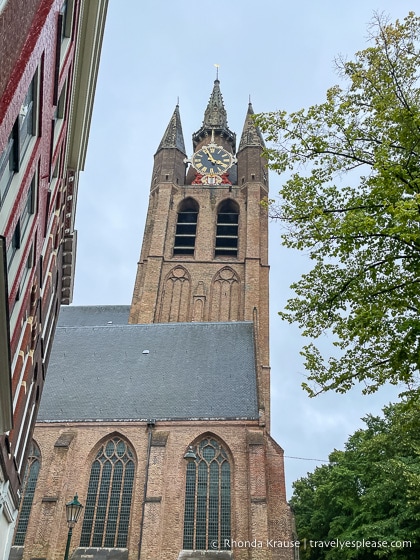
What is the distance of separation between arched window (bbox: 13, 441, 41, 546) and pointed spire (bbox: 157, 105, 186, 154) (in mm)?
26345

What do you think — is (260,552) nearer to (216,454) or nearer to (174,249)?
(216,454)

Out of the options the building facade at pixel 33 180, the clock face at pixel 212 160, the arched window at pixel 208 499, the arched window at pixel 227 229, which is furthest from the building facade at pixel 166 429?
the clock face at pixel 212 160

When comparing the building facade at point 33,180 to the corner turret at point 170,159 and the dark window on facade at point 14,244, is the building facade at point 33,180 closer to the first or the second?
the dark window on facade at point 14,244

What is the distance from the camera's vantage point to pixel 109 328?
29750 mm

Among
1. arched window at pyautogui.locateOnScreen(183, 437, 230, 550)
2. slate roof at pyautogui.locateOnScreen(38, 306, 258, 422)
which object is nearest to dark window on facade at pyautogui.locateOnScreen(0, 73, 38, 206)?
arched window at pyautogui.locateOnScreen(183, 437, 230, 550)

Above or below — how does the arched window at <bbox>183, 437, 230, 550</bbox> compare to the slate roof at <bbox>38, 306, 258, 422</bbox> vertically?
below

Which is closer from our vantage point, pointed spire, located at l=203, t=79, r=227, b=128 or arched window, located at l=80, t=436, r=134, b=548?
arched window, located at l=80, t=436, r=134, b=548

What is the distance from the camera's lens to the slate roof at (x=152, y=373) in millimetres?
23547

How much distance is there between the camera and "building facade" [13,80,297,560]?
20.0m

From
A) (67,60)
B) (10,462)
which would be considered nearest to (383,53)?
(67,60)

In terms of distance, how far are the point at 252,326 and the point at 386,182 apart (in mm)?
19921

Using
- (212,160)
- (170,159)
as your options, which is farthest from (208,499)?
(212,160)

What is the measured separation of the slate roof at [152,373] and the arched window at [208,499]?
161 cm

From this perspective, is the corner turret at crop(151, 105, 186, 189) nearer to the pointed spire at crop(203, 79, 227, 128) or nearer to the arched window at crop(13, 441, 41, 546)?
the pointed spire at crop(203, 79, 227, 128)
